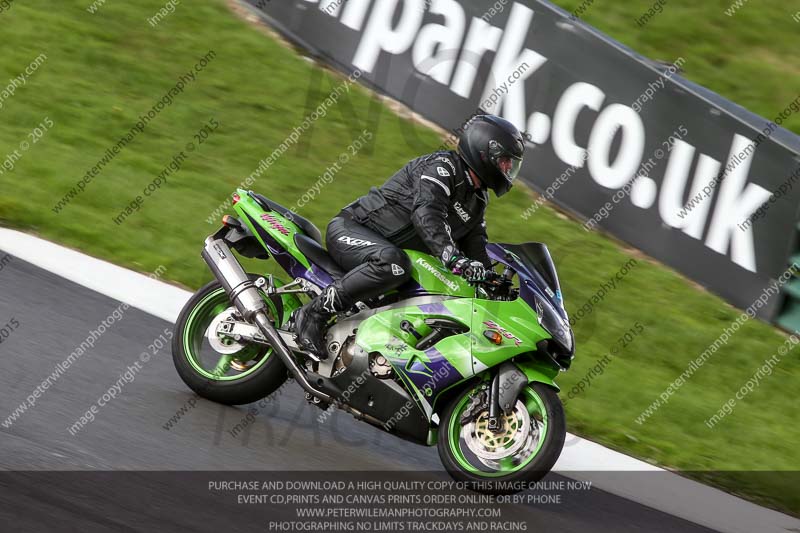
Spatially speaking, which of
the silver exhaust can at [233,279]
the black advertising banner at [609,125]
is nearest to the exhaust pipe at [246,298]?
the silver exhaust can at [233,279]

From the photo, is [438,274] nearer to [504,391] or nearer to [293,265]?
[504,391]

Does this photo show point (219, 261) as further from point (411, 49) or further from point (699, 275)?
point (411, 49)

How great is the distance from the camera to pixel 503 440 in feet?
19.4

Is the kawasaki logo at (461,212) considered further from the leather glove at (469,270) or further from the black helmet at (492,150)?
the leather glove at (469,270)

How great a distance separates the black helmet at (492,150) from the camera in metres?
6.12

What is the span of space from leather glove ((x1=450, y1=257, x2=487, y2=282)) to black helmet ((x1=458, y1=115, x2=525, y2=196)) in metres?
0.50

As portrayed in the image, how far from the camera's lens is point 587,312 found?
10070 mm

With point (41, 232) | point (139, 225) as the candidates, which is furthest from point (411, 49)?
point (41, 232)

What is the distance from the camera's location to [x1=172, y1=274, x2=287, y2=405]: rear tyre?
6578 millimetres

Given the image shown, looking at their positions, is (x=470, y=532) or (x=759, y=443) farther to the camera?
(x=759, y=443)

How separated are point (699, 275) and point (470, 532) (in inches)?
239

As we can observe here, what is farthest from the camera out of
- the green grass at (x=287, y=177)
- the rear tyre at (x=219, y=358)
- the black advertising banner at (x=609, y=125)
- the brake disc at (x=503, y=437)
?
the black advertising banner at (x=609, y=125)

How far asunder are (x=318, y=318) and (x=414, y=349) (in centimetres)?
61

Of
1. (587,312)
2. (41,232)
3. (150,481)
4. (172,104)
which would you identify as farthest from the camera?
(172,104)
